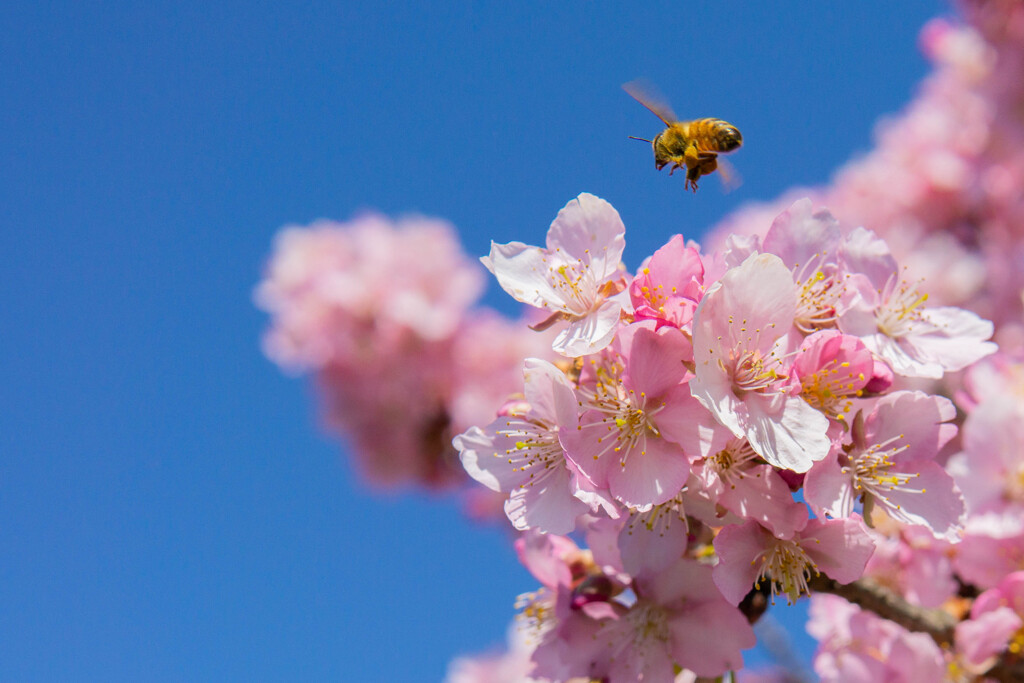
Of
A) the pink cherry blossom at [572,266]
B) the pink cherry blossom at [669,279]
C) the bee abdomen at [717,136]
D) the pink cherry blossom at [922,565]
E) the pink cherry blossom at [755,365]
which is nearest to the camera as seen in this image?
the pink cherry blossom at [755,365]

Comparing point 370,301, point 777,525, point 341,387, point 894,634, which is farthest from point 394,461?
point 777,525

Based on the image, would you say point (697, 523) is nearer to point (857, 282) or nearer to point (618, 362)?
point (618, 362)

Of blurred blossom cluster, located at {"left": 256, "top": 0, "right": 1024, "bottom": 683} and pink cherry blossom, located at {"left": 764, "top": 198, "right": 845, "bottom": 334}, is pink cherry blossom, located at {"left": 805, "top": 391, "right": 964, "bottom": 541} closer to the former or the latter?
blurred blossom cluster, located at {"left": 256, "top": 0, "right": 1024, "bottom": 683}

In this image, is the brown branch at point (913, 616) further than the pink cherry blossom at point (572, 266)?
Yes

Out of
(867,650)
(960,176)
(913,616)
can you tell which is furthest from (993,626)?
(960,176)

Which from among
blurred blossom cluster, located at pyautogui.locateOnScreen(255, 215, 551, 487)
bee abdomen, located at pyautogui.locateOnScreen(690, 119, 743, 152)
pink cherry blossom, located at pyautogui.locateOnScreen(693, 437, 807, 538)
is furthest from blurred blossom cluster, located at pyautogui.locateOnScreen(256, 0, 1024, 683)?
blurred blossom cluster, located at pyautogui.locateOnScreen(255, 215, 551, 487)

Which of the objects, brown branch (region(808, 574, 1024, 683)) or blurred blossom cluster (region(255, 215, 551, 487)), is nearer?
brown branch (region(808, 574, 1024, 683))

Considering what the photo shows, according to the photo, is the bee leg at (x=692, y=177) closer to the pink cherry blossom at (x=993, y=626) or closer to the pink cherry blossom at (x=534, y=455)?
the pink cherry blossom at (x=534, y=455)

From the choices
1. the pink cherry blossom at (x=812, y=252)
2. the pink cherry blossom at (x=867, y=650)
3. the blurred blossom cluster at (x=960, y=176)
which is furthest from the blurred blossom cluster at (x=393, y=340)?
the pink cherry blossom at (x=812, y=252)
